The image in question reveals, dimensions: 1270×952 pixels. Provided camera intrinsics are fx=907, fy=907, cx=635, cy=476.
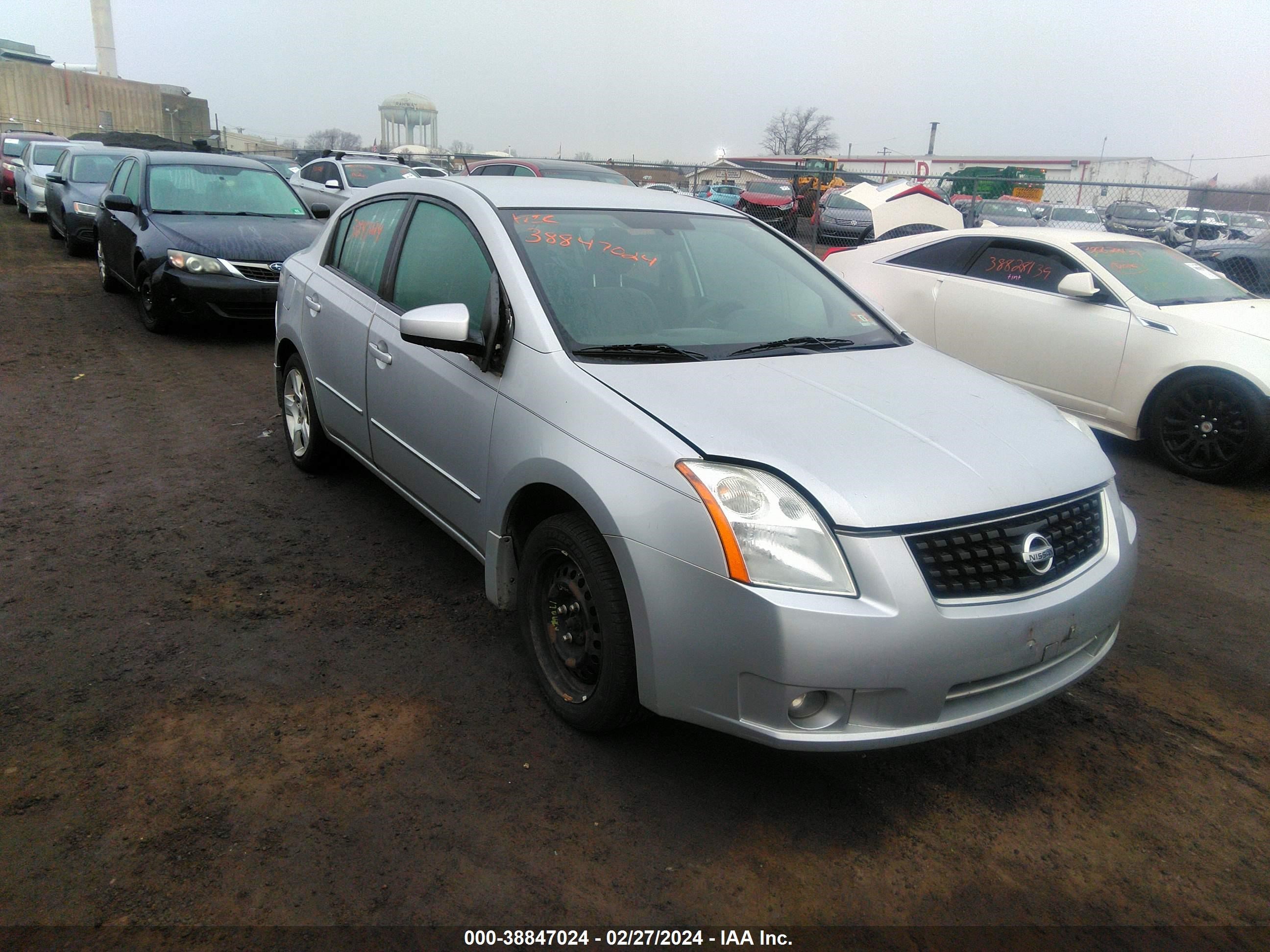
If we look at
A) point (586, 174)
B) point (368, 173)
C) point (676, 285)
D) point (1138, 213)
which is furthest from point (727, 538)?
point (1138, 213)

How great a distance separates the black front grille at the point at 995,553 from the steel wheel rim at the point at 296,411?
3.70m

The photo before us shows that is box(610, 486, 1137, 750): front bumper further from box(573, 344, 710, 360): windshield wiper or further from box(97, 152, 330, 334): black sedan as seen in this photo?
box(97, 152, 330, 334): black sedan

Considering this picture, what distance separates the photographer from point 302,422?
5.21 m

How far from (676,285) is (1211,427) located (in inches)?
171

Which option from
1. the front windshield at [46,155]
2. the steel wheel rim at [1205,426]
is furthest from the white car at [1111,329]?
the front windshield at [46,155]

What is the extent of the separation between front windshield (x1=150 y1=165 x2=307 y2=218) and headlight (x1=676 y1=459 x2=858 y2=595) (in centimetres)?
834

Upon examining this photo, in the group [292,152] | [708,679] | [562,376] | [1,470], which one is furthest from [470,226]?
[292,152]

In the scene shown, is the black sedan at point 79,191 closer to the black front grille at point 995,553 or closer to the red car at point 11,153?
the red car at point 11,153

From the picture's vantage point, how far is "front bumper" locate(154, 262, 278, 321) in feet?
27.0

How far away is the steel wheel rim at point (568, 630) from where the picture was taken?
2.84 meters

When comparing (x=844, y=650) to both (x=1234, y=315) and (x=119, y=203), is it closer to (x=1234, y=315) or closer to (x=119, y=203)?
(x=1234, y=315)

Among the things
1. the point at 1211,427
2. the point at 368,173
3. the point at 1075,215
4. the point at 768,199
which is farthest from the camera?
the point at 768,199

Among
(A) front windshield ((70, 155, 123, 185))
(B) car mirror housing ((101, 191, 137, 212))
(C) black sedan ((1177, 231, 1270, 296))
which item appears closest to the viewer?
(B) car mirror housing ((101, 191, 137, 212))

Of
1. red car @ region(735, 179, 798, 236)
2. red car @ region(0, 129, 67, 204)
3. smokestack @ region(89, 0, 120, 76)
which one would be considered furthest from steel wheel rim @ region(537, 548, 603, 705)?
smokestack @ region(89, 0, 120, 76)
